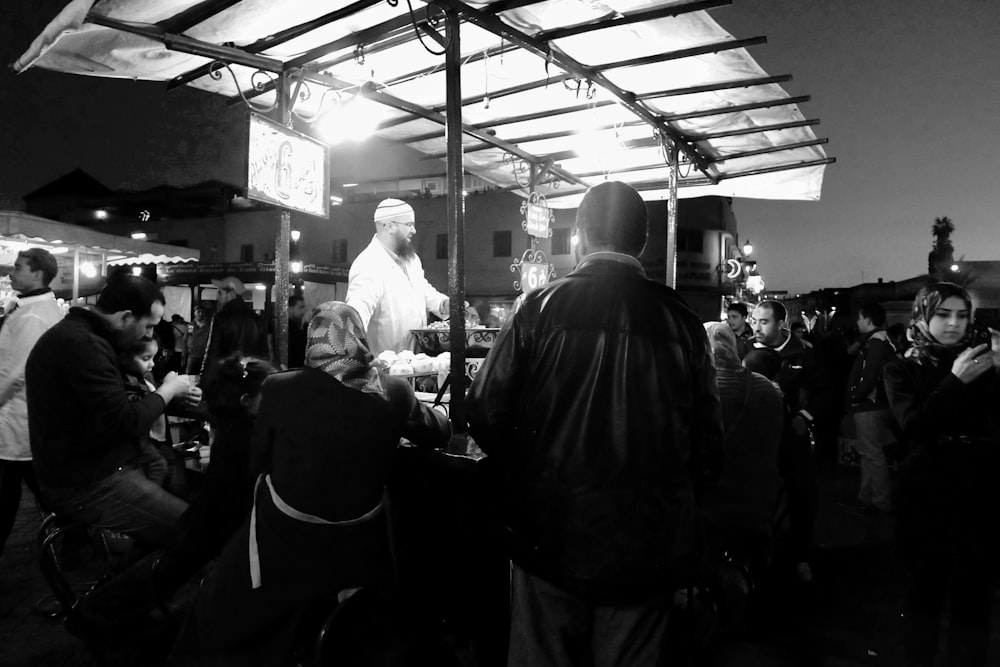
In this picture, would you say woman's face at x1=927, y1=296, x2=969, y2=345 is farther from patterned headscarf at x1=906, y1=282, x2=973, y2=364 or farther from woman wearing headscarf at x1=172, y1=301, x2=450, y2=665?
woman wearing headscarf at x1=172, y1=301, x2=450, y2=665

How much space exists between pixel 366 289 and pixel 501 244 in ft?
87.8

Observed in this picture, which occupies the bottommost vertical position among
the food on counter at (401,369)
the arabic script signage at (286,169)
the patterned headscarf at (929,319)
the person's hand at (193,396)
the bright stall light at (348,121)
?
the person's hand at (193,396)

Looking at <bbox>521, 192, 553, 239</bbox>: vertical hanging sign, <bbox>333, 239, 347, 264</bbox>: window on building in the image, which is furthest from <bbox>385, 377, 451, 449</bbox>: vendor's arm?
<bbox>333, 239, 347, 264</bbox>: window on building

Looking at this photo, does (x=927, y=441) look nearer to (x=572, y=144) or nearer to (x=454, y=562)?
(x=454, y=562)

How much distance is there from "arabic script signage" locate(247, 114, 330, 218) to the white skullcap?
0.47 meters

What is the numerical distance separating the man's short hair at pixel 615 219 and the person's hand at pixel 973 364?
6.29ft

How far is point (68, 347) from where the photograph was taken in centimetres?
338

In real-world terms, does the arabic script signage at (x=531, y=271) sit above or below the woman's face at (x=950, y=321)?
above

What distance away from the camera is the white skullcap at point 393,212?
4.99 m

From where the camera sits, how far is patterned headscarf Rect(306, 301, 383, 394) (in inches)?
107

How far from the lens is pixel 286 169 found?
4562 mm

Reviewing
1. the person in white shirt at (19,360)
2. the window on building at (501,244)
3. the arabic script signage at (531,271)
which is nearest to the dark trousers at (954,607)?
the arabic script signage at (531,271)

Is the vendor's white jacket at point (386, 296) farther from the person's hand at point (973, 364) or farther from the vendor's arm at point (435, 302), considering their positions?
the person's hand at point (973, 364)

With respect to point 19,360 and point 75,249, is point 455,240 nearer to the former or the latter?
point 19,360
